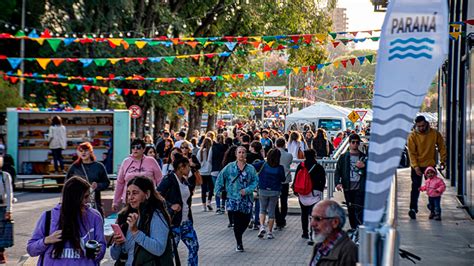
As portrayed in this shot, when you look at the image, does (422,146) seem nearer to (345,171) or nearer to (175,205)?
(345,171)

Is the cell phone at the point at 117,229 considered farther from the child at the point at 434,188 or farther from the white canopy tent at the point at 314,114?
the white canopy tent at the point at 314,114

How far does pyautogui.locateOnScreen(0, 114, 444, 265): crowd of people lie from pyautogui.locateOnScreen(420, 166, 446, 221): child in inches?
0.7

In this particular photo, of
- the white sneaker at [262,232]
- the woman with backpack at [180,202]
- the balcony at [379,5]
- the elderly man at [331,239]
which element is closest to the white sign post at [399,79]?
the elderly man at [331,239]

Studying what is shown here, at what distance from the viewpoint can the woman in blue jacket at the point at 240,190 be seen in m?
13.6

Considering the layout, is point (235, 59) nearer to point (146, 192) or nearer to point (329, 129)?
point (329, 129)

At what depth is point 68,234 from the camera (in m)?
6.67

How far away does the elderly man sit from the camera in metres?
5.38

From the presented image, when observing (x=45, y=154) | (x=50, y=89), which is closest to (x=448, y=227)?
(x=45, y=154)

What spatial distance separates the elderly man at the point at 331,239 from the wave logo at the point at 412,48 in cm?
106

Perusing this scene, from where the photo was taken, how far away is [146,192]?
719 cm

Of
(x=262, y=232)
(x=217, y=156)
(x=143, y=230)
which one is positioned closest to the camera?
(x=143, y=230)

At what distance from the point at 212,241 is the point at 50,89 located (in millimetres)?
23296

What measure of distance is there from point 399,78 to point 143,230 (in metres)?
2.82

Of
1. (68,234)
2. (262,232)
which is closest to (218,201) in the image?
(262,232)
